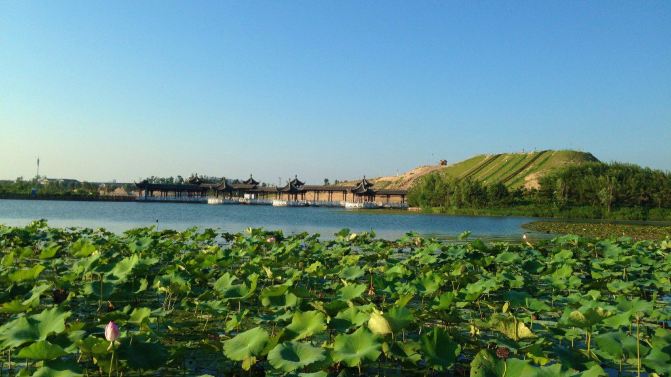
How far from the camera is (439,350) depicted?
12.0 feet

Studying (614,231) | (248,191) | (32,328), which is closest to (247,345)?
(32,328)

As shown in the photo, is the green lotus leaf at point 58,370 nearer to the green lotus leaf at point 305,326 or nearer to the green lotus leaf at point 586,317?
the green lotus leaf at point 305,326

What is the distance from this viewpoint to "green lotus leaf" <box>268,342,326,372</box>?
327 cm

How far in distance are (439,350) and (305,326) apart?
1046mm

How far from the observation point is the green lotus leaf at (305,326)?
3.92m

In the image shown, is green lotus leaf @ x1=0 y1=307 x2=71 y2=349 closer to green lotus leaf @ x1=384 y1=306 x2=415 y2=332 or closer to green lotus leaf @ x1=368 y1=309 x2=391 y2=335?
green lotus leaf @ x1=368 y1=309 x2=391 y2=335

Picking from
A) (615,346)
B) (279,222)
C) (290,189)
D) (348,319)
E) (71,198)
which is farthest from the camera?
(290,189)

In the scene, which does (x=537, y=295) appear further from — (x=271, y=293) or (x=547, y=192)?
(x=547, y=192)

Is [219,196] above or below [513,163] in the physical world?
below

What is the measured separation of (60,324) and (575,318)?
3.86m

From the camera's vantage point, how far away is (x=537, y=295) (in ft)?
23.5

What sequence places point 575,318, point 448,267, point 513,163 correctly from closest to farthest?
point 575,318 < point 448,267 < point 513,163

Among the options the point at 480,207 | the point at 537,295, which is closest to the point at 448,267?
the point at 537,295

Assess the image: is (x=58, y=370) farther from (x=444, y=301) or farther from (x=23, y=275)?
(x=444, y=301)
